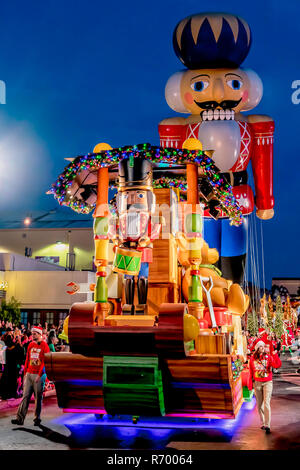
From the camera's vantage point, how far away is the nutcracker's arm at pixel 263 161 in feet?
48.1

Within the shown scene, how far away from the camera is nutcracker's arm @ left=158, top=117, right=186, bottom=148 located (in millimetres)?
14742

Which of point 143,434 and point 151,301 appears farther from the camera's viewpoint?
point 151,301

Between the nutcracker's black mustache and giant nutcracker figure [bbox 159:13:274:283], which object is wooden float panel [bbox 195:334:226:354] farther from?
the nutcracker's black mustache

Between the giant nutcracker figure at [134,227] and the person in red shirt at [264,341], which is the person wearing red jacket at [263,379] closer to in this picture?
the person in red shirt at [264,341]

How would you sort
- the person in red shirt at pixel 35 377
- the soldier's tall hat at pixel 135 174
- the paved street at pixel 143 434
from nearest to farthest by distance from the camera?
the paved street at pixel 143 434
the soldier's tall hat at pixel 135 174
the person in red shirt at pixel 35 377

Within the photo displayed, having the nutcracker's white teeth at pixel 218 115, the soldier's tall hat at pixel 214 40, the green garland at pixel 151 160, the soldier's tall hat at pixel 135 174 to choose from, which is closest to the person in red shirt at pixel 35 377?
the green garland at pixel 151 160

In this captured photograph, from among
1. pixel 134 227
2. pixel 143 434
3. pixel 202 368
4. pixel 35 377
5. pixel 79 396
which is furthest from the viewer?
pixel 35 377

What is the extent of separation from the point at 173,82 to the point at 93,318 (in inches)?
342

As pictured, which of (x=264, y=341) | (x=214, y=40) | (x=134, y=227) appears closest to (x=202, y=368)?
(x=264, y=341)

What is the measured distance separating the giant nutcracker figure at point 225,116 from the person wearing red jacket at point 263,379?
5535mm

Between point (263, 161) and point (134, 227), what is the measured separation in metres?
7.60

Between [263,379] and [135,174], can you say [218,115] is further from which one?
[263,379]

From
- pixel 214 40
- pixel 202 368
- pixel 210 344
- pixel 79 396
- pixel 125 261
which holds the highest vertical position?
pixel 214 40

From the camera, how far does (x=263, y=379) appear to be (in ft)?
27.2
